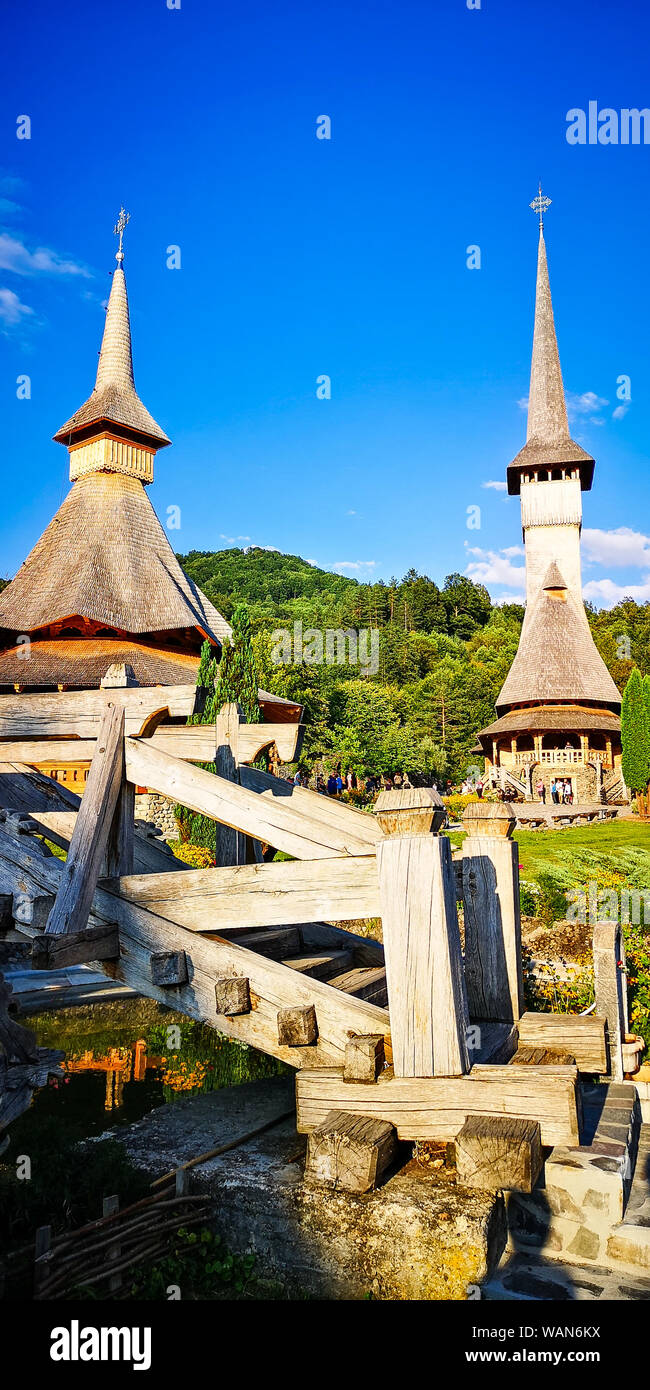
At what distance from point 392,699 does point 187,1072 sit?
1806 inches

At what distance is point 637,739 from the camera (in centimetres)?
3259

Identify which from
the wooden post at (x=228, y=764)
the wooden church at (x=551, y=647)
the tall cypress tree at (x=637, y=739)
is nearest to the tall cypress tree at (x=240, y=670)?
the wooden post at (x=228, y=764)

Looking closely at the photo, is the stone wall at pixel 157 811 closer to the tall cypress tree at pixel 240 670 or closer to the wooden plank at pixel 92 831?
the tall cypress tree at pixel 240 670

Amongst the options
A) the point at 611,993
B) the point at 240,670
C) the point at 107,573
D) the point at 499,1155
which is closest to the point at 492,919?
the point at 499,1155

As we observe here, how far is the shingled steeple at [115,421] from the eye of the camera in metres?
31.7

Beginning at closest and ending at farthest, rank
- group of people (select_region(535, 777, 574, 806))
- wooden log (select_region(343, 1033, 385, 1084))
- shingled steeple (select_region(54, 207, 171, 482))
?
wooden log (select_region(343, 1033, 385, 1084)), shingled steeple (select_region(54, 207, 171, 482)), group of people (select_region(535, 777, 574, 806))

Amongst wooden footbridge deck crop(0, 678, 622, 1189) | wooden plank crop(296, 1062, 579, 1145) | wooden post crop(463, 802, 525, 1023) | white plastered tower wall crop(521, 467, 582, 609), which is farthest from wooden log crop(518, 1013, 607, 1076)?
white plastered tower wall crop(521, 467, 582, 609)

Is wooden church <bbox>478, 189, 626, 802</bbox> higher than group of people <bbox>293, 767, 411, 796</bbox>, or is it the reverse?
wooden church <bbox>478, 189, 626, 802</bbox>

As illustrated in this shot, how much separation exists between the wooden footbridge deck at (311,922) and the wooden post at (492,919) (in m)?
0.01

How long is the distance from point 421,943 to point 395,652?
67.9 metres

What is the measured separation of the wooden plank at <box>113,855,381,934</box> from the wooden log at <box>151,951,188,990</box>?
0.21m

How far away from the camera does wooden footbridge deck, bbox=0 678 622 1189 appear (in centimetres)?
381

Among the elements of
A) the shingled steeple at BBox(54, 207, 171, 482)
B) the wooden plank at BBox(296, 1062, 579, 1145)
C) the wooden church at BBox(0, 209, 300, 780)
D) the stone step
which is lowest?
the stone step

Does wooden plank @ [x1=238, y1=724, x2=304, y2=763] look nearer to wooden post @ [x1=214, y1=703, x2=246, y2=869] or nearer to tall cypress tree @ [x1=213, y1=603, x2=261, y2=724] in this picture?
wooden post @ [x1=214, y1=703, x2=246, y2=869]
